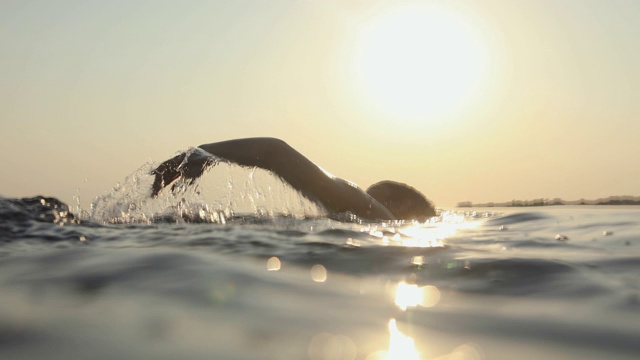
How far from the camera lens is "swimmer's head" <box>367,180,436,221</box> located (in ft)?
41.8

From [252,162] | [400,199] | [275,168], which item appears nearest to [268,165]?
[275,168]

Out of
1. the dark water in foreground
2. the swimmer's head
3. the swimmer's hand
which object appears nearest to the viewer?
the dark water in foreground

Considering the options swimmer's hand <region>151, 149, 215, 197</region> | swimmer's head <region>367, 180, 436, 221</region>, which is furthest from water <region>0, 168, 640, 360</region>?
swimmer's head <region>367, 180, 436, 221</region>

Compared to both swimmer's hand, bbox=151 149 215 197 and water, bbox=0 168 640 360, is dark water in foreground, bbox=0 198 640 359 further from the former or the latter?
swimmer's hand, bbox=151 149 215 197

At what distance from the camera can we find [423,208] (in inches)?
520

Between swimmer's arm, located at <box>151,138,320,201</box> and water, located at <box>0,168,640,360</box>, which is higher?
swimmer's arm, located at <box>151,138,320,201</box>

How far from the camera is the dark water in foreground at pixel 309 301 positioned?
182 centimetres

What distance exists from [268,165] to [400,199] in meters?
6.10

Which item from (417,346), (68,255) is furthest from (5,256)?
(417,346)

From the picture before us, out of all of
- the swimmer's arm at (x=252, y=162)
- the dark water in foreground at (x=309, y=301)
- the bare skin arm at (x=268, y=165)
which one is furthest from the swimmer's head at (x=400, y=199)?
the dark water in foreground at (x=309, y=301)

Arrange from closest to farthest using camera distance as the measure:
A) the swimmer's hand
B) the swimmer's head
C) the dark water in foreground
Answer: the dark water in foreground
the swimmer's hand
the swimmer's head

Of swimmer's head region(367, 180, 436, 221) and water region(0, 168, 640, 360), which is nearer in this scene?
water region(0, 168, 640, 360)

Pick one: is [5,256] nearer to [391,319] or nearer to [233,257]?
[233,257]

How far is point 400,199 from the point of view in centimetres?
1290
